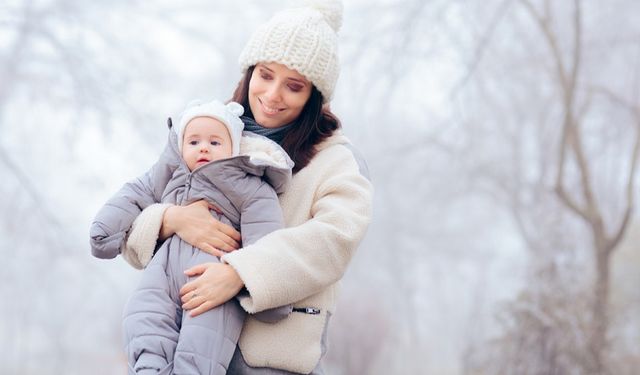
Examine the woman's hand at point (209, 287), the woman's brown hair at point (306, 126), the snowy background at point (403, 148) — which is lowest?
the snowy background at point (403, 148)

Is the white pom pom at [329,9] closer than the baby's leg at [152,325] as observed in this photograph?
No

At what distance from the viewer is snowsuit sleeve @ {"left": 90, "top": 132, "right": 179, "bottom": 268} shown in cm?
231

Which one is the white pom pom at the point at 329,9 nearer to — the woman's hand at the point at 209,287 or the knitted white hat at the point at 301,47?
the knitted white hat at the point at 301,47

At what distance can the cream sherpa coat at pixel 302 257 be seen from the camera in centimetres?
222

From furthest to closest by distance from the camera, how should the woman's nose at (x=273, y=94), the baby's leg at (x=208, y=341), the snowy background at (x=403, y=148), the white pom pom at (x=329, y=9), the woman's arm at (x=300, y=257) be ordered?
1. the snowy background at (x=403, y=148)
2. the white pom pom at (x=329, y=9)
3. the woman's nose at (x=273, y=94)
4. the woman's arm at (x=300, y=257)
5. the baby's leg at (x=208, y=341)

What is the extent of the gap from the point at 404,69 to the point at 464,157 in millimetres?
3865

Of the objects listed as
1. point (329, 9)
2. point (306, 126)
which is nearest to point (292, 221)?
point (306, 126)

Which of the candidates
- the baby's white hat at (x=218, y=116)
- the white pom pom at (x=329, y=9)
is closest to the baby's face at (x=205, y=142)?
the baby's white hat at (x=218, y=116)

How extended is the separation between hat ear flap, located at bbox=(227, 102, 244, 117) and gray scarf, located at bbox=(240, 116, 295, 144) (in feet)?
0.34

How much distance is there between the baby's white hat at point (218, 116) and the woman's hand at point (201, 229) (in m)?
0.16

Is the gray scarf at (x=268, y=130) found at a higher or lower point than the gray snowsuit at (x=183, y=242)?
higher

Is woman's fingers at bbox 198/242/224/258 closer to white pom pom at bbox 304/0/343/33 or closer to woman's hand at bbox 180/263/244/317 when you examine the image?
woman's hand at bbox 180/263/244/317

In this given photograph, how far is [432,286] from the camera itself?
23.0 meters

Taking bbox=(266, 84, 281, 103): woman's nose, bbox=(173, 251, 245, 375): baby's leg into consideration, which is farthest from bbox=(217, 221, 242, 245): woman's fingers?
bbox=(266, 84, 281, 103): woman's nose
